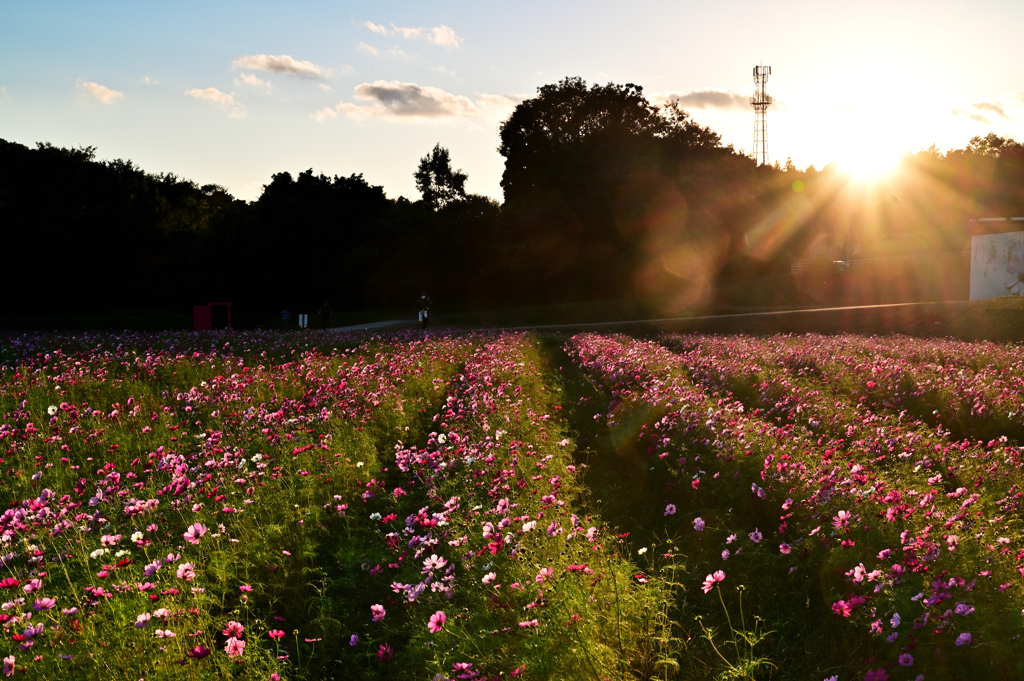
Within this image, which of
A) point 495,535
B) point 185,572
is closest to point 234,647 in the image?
point 185,572

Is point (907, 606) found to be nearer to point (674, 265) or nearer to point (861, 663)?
point (861, 663)

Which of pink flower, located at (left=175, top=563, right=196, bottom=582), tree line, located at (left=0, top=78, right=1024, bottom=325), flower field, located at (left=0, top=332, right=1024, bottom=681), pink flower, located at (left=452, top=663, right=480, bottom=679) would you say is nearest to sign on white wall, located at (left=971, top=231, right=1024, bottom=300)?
tree line, located at (left=0, top=78, right=1024, bottom=325)

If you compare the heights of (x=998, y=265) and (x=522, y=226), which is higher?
(x=522, y=226)

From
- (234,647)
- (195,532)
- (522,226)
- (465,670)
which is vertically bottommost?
(465,670)

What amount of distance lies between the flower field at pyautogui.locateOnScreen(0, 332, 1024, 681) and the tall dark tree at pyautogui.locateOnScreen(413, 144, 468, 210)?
190 ft

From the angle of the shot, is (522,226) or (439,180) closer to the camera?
(522,226)

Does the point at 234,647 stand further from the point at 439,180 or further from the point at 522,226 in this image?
the point at 439,180

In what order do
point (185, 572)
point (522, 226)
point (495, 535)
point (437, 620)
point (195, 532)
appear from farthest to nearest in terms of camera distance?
point (522, 226) < point (495, 535) < point (195, 532) < point (185, 572) < point (437, 620)

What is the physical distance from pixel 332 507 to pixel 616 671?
2920mm

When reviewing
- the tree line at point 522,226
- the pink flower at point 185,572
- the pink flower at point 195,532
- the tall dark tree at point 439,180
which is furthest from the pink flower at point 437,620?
the tall dark tree at point 439,180

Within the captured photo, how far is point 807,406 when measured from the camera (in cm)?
846

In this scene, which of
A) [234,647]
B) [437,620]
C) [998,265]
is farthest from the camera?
[998,265]

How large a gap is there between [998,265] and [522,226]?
2376 cm

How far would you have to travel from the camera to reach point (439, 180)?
217ft
